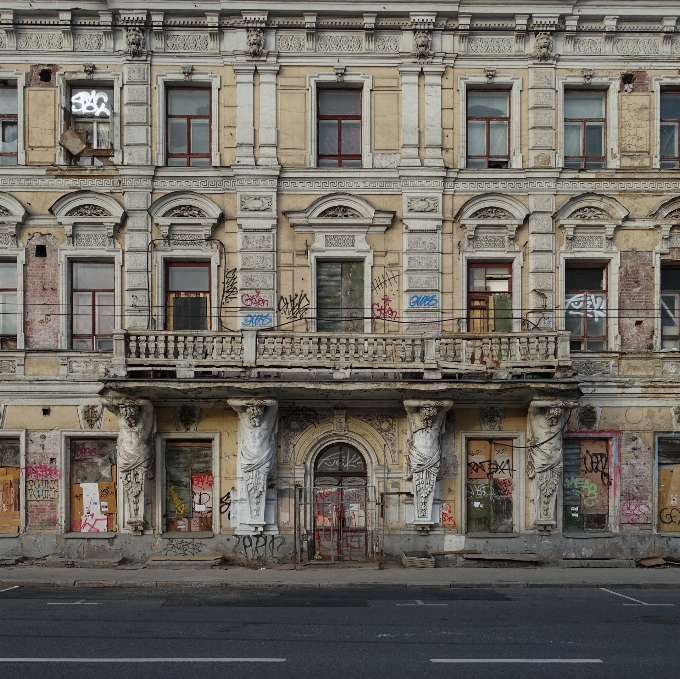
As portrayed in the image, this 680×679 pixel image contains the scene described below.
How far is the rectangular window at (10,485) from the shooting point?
1842 centimetres

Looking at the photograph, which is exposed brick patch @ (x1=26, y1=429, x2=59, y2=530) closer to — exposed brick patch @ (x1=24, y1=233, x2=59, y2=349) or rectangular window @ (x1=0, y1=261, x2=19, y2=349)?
exposed brick patch @ (x1=24, y1=233, x2=59, y2=349)

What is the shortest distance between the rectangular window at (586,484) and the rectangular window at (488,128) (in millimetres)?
6607

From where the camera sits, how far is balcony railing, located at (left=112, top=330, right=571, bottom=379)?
17.0 meters

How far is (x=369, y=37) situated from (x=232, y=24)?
3091mm

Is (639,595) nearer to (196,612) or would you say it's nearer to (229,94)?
(196,612)

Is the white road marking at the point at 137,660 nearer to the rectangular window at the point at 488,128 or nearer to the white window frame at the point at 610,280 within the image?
the white window frame at the point at 610,280

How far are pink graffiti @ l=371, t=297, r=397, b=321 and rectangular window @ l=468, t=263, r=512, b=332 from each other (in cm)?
177

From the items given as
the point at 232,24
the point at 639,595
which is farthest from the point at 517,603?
the point at 232,24

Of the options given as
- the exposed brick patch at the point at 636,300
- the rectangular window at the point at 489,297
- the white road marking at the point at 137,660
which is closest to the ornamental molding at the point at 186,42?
the rectangular window at the point at 489,297

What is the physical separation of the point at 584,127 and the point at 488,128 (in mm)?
2213

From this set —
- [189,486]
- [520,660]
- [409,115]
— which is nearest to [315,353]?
[189,486]

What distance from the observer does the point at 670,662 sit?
9609 millimetres

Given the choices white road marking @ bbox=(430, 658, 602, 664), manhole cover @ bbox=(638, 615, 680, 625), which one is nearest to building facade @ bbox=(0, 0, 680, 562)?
manhole cover @ bbox=(638, 615, 680, 625)

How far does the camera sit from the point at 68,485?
18453 millimetres
